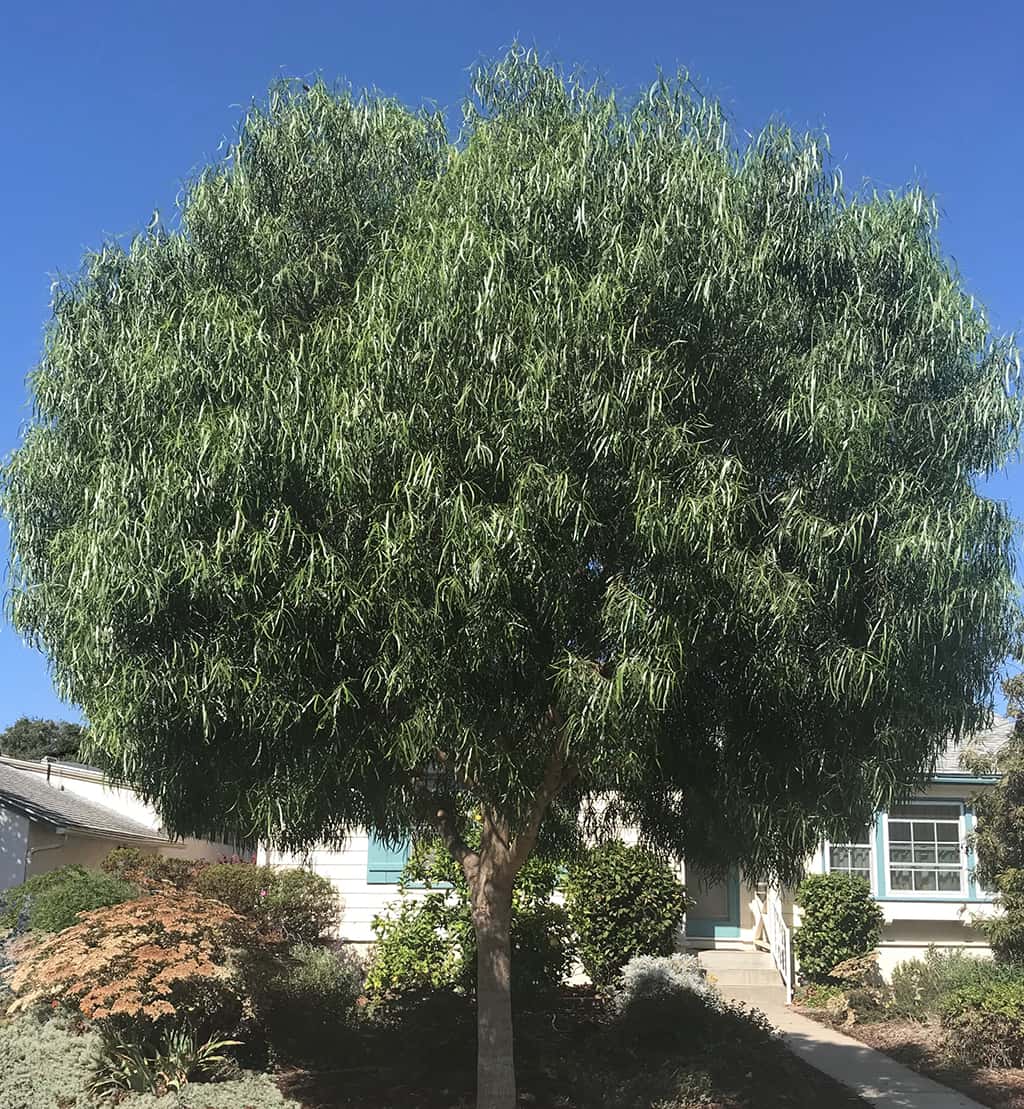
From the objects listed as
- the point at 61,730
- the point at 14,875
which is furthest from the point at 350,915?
the point at 61,730

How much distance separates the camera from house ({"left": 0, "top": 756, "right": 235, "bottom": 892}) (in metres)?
21.0

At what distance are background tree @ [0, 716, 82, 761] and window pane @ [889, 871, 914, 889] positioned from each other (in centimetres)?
4036

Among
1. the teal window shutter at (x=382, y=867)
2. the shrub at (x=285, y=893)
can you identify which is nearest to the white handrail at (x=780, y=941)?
the teal window shutter at (x=382, y=867)

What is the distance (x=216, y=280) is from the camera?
874cm

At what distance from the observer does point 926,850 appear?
1988cm

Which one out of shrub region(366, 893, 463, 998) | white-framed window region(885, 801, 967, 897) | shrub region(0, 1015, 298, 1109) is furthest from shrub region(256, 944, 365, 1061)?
white-framed window region(885, 801, 967, 897)

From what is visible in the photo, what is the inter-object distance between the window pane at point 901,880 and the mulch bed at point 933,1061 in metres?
3.20

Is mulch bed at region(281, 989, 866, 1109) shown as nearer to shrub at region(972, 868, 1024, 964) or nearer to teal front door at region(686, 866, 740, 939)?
shrub at region(972, 868, 1024, 964)

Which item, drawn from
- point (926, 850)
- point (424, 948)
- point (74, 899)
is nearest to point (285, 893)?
point (424, 948)

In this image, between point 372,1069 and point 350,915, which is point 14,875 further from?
point 372,1069

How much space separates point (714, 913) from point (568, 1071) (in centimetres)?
986

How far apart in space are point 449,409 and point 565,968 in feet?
29.0

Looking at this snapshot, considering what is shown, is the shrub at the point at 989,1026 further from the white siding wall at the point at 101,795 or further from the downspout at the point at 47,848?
the white siding wall at the point at 101,795

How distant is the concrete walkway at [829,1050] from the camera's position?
39.2 feet
